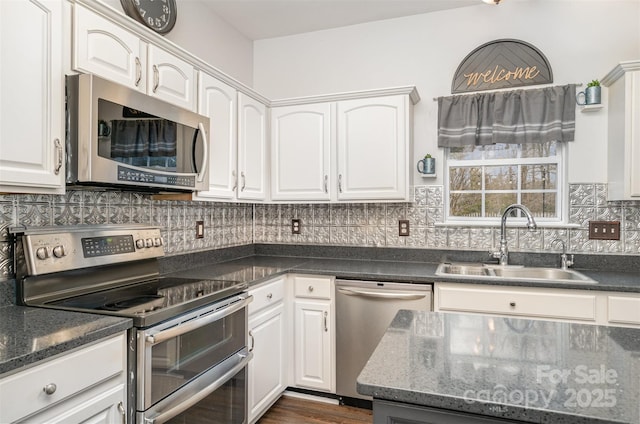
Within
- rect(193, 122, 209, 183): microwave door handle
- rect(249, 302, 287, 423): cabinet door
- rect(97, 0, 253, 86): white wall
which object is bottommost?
rect(249, 302, 287, 423): cabinet door

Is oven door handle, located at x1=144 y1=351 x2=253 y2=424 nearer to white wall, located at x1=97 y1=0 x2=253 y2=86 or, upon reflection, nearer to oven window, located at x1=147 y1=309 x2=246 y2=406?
oven window, located at x1=147 y1=309 x2=246 y2=406

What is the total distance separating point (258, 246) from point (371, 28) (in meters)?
2.04

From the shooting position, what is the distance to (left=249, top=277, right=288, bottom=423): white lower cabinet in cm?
222

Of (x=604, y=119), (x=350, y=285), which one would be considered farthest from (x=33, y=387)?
(x=604, y=119)

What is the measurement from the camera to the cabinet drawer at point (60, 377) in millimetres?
1020

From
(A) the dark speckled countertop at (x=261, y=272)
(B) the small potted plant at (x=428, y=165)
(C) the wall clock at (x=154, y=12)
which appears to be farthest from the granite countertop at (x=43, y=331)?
(B) the small potted plant at (x=428, y=165)

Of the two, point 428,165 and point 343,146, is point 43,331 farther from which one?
point 428,165

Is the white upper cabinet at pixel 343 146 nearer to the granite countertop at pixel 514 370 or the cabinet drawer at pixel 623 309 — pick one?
the cabinet drawer at pixel 623 309

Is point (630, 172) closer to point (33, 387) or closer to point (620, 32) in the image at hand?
point (620, 32)

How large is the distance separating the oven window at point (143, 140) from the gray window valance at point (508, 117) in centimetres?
185

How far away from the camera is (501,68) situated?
9.16 ft

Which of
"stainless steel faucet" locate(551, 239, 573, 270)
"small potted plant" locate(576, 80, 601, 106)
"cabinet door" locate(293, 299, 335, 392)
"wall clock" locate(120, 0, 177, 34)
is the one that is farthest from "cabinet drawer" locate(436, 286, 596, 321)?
"wall clock" locate(120, 0, 177, 34)

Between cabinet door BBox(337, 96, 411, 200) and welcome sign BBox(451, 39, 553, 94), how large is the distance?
578 mm

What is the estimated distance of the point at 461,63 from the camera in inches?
114
